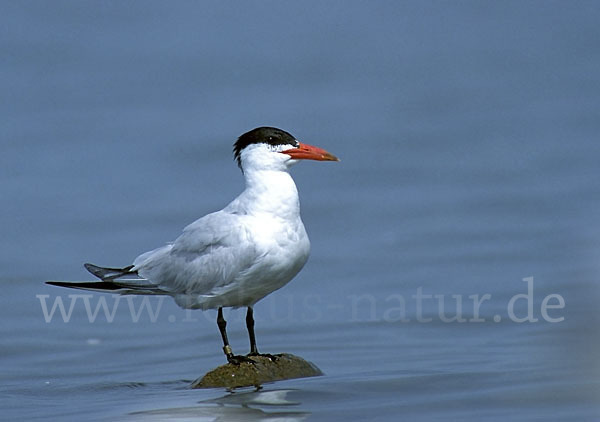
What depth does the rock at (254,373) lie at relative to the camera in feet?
28.0

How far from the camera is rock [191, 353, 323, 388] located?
8531 millimetres

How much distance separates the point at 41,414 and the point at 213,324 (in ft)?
13.9

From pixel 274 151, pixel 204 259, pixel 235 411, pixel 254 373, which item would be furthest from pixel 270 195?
pixel 235 411

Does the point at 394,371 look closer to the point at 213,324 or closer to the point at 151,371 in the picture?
the point at 151,371

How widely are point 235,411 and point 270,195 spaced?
145 cm

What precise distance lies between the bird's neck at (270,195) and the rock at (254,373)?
949 mm

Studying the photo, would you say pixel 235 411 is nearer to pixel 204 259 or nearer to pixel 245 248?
pixel 245 248

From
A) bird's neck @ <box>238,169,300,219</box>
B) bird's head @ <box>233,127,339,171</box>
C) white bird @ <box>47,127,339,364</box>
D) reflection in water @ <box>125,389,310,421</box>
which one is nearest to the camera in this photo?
reflection in water @ <box>125,389,310,421</box>

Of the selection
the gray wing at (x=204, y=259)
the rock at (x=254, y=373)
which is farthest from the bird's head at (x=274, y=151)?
→ the rock at (x=254, y=373)

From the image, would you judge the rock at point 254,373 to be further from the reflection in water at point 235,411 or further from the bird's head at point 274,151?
the bird's head at point 274,151

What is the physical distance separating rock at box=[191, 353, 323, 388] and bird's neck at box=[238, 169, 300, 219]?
0.95m

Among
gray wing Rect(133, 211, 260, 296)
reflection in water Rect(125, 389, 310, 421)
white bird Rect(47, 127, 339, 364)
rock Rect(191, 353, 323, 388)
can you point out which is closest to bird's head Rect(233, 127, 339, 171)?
white bird Rect(47, 127, 339, 364)

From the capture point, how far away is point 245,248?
8.36m

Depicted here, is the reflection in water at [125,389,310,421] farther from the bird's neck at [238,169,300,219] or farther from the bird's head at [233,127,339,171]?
the bird's head at [233,127,339,171]
